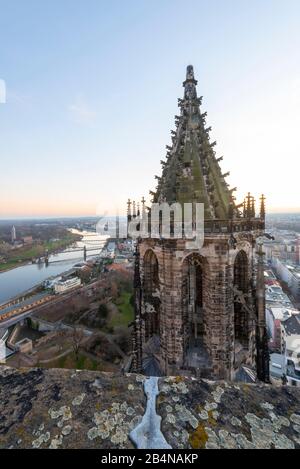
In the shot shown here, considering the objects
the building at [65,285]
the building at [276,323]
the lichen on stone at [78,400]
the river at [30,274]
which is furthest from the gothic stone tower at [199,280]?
the river at [30,274]

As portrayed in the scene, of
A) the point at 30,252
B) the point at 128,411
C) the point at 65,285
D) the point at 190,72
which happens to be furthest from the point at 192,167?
the point at 30,252

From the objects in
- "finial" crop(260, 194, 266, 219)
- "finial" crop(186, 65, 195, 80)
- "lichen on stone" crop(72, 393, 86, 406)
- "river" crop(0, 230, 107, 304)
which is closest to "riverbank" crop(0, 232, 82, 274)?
"river" crop(0, 230, 107, 304)

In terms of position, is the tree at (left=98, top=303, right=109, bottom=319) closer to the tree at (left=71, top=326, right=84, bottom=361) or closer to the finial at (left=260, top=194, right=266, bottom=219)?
the tree at (left=71, top=326, right=84, bottom=361)

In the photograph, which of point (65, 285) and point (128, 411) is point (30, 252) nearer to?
point (65, 285)

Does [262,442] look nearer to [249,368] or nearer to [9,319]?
[249,368]

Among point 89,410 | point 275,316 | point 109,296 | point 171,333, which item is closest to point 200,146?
point 171,333
